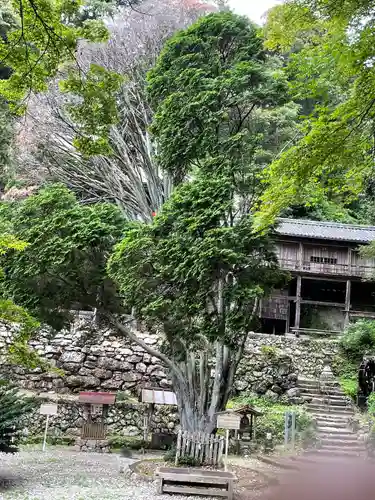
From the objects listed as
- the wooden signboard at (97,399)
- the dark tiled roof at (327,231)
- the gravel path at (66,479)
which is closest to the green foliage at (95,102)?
the gravel path at (66,479)

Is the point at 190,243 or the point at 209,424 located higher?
the point at 190,243

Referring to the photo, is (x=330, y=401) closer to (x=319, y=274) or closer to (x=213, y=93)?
(x=319, y=274)

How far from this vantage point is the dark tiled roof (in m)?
22.5

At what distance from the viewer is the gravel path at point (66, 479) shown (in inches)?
336

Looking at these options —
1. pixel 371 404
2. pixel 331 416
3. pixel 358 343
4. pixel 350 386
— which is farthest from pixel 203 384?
pixel 358 343

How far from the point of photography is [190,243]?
10.3 meters

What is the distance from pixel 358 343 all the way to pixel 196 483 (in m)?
12.3

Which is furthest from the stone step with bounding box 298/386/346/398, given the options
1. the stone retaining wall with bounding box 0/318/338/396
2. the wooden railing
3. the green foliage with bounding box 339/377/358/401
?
the wooden railing

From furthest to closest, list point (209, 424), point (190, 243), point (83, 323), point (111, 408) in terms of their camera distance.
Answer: point (83, 323) → point (111, 408) → point (209, 424) → point (190, 243)

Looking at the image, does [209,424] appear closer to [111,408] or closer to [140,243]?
[140,243]

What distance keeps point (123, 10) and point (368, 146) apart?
56.0ft

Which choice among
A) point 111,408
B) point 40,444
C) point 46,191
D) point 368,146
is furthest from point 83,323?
point 368,146

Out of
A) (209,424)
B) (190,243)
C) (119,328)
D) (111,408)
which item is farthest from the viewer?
(111,408)

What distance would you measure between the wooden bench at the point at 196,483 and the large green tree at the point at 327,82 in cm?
471
